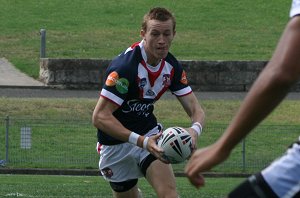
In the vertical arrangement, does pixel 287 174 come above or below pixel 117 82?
above

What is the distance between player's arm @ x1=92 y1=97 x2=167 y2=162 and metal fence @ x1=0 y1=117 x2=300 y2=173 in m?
11.9

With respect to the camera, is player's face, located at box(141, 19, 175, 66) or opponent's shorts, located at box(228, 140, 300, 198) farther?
player's face, located at box(141, 19, 175, 66)

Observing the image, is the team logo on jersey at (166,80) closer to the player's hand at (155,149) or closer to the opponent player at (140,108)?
the opponent player at (140,108)

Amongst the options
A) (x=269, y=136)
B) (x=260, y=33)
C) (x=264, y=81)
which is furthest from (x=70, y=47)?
(x=264, y=81)

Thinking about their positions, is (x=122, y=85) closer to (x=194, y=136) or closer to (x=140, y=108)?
(x=140, y=108)

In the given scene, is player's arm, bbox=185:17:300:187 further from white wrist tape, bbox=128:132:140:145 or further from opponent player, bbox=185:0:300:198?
white wrist tape, bbox=128:132:140:145

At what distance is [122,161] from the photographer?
9.36 meters

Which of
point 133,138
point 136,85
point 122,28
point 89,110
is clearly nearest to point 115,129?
point 133,138

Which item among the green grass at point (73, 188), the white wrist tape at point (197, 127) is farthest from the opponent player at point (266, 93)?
the green grass at point (73, 188)

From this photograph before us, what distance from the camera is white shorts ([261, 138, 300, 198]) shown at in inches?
181

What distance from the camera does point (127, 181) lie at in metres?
9.40

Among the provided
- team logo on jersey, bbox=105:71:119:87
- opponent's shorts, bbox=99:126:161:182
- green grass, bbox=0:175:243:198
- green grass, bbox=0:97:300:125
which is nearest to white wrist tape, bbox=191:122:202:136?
opponent's shorts, bbox=99:126:161:182

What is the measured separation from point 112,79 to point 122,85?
0.33 ft

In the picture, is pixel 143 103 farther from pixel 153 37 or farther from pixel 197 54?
pixel 197 54
